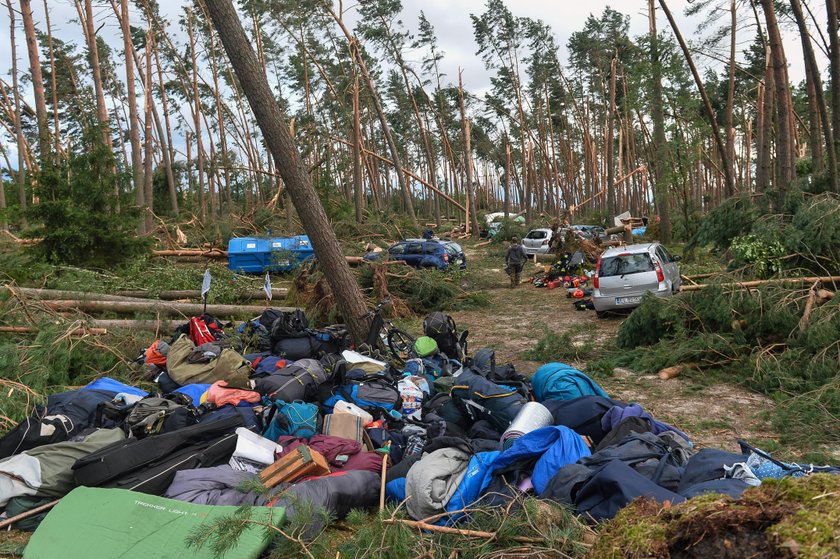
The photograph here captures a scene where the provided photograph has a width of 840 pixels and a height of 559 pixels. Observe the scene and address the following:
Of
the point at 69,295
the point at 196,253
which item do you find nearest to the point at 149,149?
the point at 196,253

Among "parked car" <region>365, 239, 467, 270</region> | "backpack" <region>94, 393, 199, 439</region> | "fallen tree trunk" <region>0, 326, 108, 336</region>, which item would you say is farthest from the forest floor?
"fallen tree trunk" <region>0, 326, 108, 336</region>

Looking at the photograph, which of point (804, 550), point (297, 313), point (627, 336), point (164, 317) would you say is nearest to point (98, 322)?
point (164, 317)

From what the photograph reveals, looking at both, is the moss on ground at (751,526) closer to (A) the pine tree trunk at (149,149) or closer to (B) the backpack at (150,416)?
(B) the backpack at (150,416)

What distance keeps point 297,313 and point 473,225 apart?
2748cm

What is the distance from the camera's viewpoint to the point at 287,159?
344 inches

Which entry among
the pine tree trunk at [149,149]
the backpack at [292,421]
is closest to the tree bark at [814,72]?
the backpack at [292,421]

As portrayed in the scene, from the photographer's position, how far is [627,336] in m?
9.62

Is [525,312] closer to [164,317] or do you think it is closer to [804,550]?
[164,317]

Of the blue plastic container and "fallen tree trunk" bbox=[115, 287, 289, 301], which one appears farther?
the blue plastic container

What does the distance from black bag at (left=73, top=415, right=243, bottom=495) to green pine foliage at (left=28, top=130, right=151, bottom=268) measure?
369 inches

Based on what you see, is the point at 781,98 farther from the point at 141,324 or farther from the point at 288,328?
the point at 141,324

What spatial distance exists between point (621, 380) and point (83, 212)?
37.7ft

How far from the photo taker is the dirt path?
618 centimetres

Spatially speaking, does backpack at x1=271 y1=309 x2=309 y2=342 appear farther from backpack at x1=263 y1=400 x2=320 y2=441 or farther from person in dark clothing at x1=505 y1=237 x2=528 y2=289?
person in dark clothing at x1=505 y1=237 x2=528 y2=289
